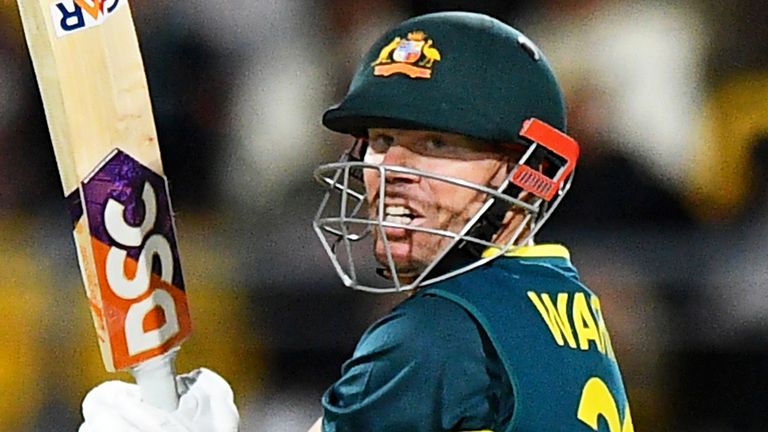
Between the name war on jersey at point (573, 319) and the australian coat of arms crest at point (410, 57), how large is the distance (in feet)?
0.68

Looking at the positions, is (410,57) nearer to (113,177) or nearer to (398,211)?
(398,211)

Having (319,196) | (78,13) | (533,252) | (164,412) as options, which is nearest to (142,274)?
(164,412)

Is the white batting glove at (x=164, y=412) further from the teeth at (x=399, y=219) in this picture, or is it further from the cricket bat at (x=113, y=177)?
the teeth at (x=399, y=219)

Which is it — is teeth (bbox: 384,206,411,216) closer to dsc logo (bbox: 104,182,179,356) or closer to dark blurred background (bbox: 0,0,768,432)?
dsc logo (bbox: 104,182,179,356)

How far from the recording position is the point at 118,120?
1017mm

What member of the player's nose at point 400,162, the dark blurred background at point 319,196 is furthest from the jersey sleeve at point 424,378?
the dark blurred background at point 319,196

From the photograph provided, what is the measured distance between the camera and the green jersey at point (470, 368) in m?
0.92

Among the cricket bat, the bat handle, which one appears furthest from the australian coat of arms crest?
the bat handle

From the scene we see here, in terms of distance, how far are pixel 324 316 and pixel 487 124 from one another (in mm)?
742

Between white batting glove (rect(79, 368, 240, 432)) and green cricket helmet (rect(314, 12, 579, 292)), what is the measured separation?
19cm

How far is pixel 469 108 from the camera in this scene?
987 mm

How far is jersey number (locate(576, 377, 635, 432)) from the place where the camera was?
992mm

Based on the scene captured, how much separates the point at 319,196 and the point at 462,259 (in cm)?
66

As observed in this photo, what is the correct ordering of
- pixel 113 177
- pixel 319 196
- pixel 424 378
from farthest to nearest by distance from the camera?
pixel 319 196 → pixel 113 177 → pixel 424 378
